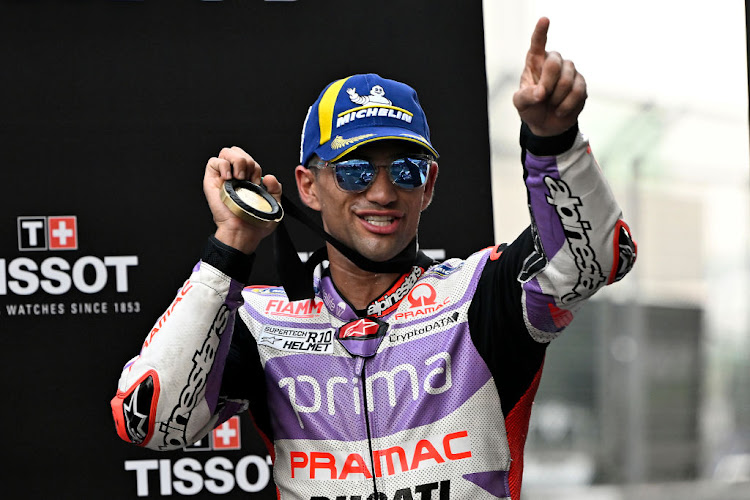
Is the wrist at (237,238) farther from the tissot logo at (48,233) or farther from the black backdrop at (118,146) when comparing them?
the tissot logo at (48,233)

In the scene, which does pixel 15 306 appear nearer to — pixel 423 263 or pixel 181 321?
pixel 181 321

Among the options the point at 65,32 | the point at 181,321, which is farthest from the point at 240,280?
the point at 65,32

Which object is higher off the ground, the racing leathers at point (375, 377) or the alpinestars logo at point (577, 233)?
the alpinestars logo at point (577, 233)

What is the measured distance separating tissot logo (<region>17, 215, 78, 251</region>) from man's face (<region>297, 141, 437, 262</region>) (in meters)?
0.93

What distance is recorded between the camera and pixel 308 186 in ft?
6.48

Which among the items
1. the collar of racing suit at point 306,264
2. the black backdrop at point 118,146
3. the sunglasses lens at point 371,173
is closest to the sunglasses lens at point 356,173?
the sunglasses lens at point 371,173

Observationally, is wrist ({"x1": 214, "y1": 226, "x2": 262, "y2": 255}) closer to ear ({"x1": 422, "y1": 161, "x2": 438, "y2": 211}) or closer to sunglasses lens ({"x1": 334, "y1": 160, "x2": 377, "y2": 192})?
sunglasses lens ({"x1": 334, "y1": 160, "x2": 377, "y2": 192})

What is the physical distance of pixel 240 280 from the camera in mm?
1699

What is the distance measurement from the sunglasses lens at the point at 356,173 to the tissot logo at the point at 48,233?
39.3 inches

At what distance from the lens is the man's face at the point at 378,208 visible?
1816mm

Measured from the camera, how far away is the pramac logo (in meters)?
1.80

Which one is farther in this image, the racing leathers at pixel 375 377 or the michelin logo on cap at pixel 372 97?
the michelin logo on cap at pixel 372 97

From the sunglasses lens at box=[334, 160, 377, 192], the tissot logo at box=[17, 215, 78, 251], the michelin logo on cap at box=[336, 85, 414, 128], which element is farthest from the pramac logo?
the tissot logo at box=[17, 215, 78, 251]

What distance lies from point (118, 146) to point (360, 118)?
3.08 ft
